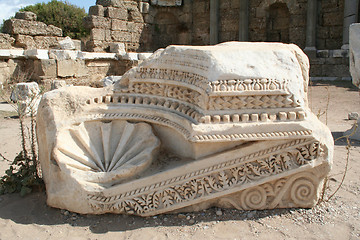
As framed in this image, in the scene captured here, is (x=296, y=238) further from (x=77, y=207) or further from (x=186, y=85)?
(x=77, y=207)

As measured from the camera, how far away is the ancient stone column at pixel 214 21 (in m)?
13.2

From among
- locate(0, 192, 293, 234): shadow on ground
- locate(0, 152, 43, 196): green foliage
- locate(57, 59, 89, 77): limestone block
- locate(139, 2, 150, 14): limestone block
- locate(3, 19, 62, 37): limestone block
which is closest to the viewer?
locate(0, 192, 293, 234): shadow on ground

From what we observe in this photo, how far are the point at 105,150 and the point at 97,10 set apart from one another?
10.6 meters

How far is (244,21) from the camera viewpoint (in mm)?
12875

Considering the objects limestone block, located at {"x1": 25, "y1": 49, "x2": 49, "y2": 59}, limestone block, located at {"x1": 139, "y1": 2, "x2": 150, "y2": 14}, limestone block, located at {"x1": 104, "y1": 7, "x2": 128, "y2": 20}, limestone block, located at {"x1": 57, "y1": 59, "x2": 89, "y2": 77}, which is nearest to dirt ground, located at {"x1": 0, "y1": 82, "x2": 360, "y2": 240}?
limestone block, located at {"x1": 25, "y1": 49, "x2": 49, "y2": 59}

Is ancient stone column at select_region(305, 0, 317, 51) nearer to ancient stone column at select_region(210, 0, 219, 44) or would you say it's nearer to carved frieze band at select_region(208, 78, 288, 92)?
ancient stone column at select_region(210, 0, 219, 44)

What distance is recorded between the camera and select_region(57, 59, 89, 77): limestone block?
919 centimetres

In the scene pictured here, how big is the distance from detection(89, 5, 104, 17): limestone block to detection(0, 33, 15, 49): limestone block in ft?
10.2

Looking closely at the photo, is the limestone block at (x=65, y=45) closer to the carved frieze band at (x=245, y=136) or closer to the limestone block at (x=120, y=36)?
the limestone block at (x=120, y=36)

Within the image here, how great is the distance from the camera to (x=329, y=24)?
12.1m

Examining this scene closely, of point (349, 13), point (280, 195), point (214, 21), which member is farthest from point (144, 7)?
point (280, 195)

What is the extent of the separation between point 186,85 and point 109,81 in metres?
6.14

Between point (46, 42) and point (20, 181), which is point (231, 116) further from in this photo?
point (46, 42)

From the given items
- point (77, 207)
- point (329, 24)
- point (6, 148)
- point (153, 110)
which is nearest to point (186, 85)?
point (153, 110)
